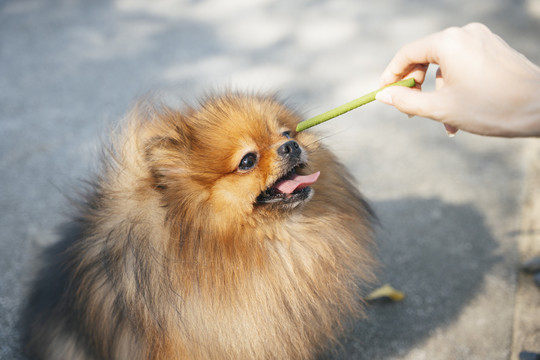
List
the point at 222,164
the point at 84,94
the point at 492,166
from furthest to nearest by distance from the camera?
the point at 84,94 < the point at 492,166 < the point at 222,164

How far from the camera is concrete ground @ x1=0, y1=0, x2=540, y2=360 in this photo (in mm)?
1787

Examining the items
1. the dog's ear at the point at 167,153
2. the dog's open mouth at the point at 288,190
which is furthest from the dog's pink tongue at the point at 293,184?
the dog's ear at the point at 167,153

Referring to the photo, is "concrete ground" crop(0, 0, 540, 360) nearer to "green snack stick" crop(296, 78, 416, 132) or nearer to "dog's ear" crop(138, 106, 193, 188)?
"green snack stick" crop(296, 78, 416, 132)

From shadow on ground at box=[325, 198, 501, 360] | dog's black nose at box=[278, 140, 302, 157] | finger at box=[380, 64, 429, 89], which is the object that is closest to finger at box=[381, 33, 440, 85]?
finger at box=[380, 64, 429, 89]

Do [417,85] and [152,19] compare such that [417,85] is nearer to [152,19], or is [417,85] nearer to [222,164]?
[222,164]

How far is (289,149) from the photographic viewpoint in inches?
48.1

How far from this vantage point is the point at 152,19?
389cm

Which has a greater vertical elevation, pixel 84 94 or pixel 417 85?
pixel 84 94

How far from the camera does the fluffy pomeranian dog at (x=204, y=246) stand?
1213 millimetres

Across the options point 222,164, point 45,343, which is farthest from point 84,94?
point 222,164

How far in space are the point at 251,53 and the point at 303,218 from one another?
2402 mm

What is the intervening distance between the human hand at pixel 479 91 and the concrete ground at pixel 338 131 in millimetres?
501

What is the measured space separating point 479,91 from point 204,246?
2.61 feet

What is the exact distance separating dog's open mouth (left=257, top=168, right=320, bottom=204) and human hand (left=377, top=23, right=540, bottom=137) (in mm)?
319
